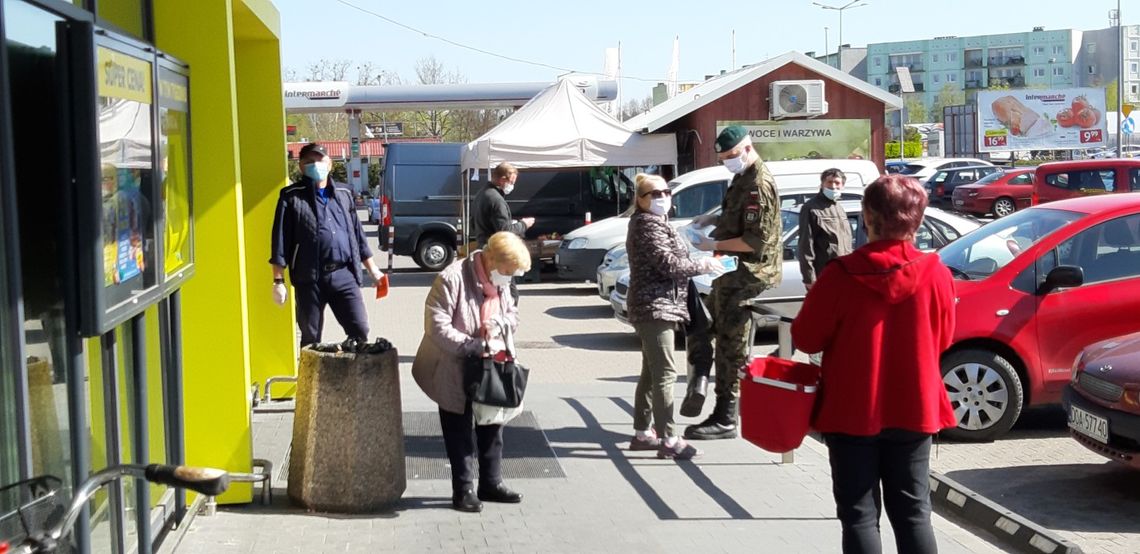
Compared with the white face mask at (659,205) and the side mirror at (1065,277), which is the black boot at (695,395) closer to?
the white face mask at (659,205)

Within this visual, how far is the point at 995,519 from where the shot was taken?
6.81 m

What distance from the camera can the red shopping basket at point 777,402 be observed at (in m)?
4.89

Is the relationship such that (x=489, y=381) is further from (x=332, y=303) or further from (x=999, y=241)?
(x=999, y=241)

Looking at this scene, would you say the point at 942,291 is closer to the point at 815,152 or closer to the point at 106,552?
the point at 106,552

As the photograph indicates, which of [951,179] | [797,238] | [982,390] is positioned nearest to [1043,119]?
[951,179]

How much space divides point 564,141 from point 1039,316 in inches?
481

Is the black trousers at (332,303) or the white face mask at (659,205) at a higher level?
the white face mask at (659,205)

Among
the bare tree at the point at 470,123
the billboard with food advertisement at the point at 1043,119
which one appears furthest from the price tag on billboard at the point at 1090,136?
the bare tree at the point at 470,123

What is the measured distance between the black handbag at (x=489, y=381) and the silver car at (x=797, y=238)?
273 inches

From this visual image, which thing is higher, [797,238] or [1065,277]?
[797,238]

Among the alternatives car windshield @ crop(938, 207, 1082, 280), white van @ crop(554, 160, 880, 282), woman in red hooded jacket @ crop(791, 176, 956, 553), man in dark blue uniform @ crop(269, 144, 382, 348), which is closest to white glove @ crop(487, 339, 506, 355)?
woman in red hooded jacket @ crop(791, 176, 956, 553)

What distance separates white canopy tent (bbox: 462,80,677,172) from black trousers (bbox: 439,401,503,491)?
1344 cm

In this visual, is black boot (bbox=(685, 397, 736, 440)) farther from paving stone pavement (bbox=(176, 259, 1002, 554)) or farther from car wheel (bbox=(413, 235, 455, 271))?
car wheel (bbox=(413, 235, 455, 271))

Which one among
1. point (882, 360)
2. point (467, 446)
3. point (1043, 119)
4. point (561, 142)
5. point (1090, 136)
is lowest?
point (467, 446)
